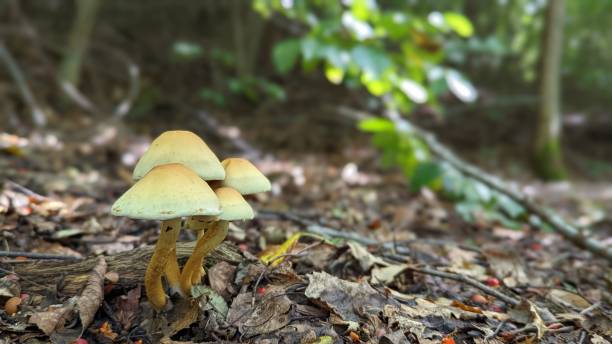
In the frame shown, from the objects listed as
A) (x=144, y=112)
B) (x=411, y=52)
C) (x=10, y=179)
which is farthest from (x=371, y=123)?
(x=144, y=112)

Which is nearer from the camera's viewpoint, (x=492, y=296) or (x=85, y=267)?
(x=85, y=267)

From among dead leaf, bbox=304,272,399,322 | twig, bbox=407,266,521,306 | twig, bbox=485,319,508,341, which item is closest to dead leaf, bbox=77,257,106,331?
dead leaf, bbox=304,272,399,322

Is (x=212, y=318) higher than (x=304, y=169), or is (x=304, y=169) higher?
(x=304, y=169)

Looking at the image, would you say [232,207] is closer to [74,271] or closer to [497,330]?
[74,271]

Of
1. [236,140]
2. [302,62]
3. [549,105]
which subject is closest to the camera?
[236,140]

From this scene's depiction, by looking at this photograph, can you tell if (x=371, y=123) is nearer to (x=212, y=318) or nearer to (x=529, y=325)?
(x=529, y=325)

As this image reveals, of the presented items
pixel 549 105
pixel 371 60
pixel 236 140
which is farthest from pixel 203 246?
pixel 549 105
